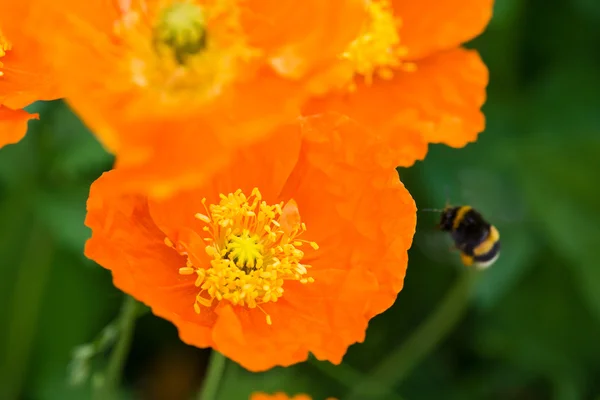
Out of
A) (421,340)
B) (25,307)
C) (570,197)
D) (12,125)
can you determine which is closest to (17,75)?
(12,125)

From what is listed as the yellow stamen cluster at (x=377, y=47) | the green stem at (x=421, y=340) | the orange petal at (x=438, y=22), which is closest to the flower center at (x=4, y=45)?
the yellow stamen cluster at (x=377, y=47)

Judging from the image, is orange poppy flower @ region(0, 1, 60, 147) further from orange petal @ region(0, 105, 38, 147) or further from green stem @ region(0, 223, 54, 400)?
green stem @ region(0, 223, 54, 400)

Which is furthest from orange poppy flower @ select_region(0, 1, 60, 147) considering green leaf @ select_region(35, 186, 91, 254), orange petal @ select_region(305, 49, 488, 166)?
green leaf @ select_region(35, 186, 91, 254)

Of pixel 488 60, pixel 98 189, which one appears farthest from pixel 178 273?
pixel 488 60

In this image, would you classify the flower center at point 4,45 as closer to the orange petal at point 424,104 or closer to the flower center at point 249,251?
the flower center at point 249,251

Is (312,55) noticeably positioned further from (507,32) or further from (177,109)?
(507,32)

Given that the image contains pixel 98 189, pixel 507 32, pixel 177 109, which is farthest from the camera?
pixel 507 32

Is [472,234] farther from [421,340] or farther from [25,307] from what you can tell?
[25,307]
